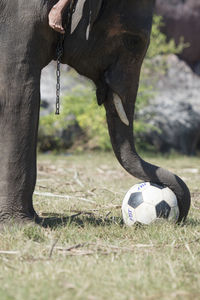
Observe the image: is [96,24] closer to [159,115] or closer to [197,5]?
[159,115]

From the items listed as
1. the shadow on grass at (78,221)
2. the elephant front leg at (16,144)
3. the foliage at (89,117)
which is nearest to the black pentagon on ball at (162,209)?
the shadow on grass at (78,221)

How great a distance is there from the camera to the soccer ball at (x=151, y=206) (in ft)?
11.2

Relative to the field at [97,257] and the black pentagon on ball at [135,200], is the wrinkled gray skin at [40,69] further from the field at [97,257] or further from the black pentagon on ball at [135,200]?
the field at [97,257]

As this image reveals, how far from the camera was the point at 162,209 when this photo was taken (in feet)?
11.2

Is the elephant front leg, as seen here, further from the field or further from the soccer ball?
the soccer ball

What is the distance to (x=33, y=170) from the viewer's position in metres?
3.20

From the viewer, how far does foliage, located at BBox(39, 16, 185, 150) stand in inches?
416

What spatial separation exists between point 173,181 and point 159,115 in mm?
8138

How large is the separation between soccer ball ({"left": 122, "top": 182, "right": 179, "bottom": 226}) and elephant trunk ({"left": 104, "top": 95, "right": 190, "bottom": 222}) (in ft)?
0.19

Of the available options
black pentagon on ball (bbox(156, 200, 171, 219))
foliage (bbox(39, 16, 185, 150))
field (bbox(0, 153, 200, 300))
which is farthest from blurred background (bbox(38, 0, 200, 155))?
black pentagon on ball (bbox(156, 200, 171, 219))

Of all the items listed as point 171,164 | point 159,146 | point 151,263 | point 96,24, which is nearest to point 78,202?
point 96,24

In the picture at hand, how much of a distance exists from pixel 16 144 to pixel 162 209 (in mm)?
1116

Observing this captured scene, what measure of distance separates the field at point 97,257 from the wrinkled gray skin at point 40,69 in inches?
12.9

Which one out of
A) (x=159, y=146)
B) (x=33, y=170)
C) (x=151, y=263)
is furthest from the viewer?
(x=159, y=146)
